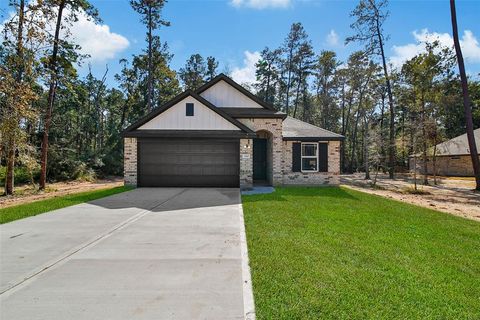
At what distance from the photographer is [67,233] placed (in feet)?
17.1

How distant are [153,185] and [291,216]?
27.2 feet

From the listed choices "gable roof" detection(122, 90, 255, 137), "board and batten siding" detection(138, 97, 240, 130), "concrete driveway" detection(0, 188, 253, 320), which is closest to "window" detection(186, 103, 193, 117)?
"board and batten siding" detection(138, 97, 240, 130)

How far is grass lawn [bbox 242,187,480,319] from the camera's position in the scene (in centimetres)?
266

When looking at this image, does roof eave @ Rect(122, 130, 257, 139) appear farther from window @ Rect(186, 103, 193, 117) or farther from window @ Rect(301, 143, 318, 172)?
window @ Rect(301, 143, 318, 172)

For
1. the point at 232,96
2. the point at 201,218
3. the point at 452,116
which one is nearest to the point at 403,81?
the point at 452,116

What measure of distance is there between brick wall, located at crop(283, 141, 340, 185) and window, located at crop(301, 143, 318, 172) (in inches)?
13.1

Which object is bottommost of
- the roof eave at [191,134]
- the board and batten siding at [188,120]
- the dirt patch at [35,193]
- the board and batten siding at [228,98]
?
the dirt patch at [35,193]

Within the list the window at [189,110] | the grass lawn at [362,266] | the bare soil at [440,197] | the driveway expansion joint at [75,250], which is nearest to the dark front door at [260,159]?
the window at [189,110]

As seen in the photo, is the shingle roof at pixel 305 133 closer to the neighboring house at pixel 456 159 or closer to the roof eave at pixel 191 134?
the roof eave at pixel 191 134

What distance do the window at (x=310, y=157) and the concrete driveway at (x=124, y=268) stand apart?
8.31 metres

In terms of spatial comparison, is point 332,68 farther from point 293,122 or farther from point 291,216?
point 291,216

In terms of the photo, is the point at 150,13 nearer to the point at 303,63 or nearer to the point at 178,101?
the point at 178,101

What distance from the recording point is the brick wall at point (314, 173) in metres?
13.8

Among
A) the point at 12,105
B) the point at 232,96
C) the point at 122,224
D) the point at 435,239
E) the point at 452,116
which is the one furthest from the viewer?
the point at 452,116
